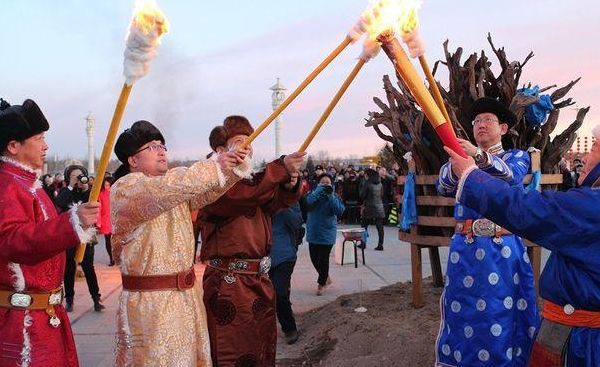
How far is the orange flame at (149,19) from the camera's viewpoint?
2.74 meters

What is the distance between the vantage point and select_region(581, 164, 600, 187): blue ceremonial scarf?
8.97 feet

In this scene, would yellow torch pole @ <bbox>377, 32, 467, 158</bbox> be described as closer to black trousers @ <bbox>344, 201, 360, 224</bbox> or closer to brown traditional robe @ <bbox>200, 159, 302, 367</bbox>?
brown traditional robe @ <bbox>200, 159, 302, 367</bbox>

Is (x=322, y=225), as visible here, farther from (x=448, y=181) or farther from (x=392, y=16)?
(x=392, y=16)

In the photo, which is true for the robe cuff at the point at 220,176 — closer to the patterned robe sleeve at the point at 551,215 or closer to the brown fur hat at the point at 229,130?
the brown fur hat at the point at 229,130

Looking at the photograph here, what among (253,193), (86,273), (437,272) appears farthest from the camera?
(86,273)

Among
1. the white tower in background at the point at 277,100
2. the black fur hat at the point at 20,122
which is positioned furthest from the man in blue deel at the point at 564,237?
the white tower in background at the point at 277,100

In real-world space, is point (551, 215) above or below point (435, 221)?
above

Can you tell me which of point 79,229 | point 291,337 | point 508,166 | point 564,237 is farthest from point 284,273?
point 564,237

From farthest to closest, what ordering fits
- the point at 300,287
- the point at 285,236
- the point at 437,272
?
the point at 300,287, the point at 437,272, the point at 285,236

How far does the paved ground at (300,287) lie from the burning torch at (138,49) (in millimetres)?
3639

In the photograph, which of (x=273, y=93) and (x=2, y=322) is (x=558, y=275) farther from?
(x=273, y=93)

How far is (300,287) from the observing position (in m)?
9.27

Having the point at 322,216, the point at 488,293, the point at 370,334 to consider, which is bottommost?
the point at 370,334

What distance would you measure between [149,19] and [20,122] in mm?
971
